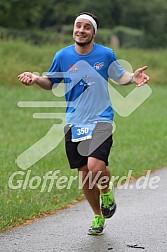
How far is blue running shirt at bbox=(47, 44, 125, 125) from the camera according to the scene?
24.3ft

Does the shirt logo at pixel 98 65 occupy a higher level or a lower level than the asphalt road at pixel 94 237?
higher

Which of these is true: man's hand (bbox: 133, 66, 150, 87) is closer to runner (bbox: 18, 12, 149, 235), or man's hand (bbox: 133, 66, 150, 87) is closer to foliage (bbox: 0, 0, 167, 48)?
runner (bbox: 18, 12, 149, 235)

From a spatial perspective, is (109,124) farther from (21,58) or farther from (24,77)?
(21,58)

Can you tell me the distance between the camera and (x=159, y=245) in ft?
23.1

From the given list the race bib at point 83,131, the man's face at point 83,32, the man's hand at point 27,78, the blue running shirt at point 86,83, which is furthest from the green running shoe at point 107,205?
the man's face at point 83,32

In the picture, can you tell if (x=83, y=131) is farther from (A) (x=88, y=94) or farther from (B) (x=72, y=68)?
(B) (x=72, y=68)

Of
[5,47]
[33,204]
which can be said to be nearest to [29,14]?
[5,47]

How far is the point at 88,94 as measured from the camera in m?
7.42

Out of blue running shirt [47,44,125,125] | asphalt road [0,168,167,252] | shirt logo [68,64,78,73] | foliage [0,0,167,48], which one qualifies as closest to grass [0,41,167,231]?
asphalt road [0,168,167,252]

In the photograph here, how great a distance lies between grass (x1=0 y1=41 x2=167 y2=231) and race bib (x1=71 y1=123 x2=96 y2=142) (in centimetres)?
127

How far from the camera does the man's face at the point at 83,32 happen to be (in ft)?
24.3

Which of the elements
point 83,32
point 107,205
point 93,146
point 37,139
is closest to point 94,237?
point 107,205

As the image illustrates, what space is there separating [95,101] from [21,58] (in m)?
26.6

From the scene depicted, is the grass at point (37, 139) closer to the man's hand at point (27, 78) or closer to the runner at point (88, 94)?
the runner at point (88, 94)
